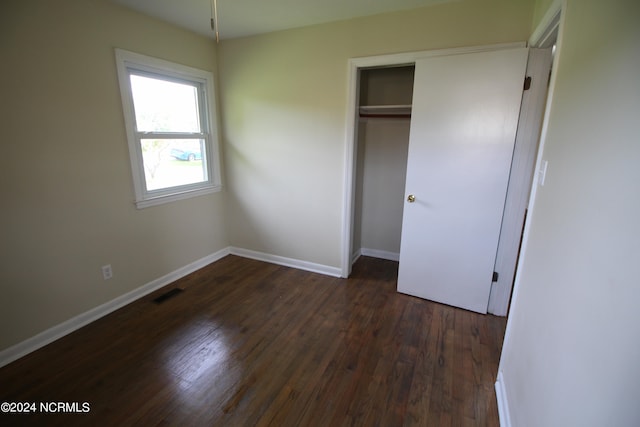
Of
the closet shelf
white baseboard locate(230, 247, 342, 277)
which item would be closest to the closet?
the closet shelf

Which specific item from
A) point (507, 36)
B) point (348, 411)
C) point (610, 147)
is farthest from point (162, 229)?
point (507, 36)

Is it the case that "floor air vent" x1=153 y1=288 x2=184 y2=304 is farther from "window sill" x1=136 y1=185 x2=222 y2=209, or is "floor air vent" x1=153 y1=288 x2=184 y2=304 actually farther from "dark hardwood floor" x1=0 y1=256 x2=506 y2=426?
"window sill" x1=136 y1=185 x2=222 y2=209

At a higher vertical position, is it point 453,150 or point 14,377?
point 453,150

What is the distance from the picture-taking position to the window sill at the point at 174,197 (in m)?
2.69

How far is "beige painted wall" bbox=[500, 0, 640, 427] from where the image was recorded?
27.3 inches

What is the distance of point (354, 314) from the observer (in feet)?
8.29

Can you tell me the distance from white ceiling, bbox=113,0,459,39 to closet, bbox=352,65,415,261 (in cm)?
75

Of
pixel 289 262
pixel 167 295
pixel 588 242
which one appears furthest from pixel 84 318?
pixel 588 242

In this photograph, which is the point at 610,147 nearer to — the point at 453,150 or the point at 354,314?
the point at 453,150

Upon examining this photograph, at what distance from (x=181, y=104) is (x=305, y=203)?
166 centimetres

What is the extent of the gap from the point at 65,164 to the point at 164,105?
1.06 m

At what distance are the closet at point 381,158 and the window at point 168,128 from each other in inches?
69.0

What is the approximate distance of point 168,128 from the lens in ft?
9.44

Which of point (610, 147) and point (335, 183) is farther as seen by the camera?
point (335, 183)
